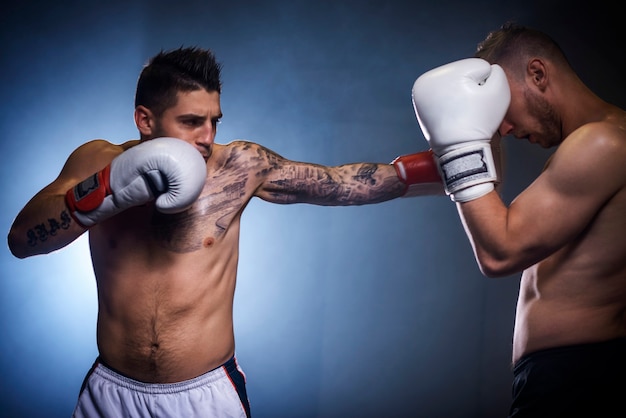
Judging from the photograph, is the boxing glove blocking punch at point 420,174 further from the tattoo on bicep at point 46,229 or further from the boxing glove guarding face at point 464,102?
the tattoo on bicep at point 46,229

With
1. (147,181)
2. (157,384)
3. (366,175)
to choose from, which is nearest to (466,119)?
(366,175)

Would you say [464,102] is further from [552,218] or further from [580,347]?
[580,347]

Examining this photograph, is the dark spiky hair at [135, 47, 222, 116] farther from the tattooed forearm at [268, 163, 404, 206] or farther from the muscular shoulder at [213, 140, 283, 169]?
the tattooed forearm at [268, 163, 404, 206]

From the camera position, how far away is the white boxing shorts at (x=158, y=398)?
5.76 ft

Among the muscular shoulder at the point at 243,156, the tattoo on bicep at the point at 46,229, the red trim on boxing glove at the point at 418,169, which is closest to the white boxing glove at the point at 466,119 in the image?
the red trim on boxing glove at the point at 418,169

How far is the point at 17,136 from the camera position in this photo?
3104mm

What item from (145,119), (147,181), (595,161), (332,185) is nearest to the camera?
(595,161)

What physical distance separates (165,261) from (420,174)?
A: 0.87m

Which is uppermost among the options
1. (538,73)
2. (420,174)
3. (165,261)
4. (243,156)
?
(538,73)

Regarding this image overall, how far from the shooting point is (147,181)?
62.6 inches

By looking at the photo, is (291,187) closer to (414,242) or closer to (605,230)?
(605,230)

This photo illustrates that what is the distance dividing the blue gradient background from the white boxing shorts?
4.93 feet

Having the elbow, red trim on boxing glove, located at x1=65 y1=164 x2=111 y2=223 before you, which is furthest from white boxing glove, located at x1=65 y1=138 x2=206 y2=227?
the elbow

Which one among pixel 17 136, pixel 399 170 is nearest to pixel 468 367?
pixel 399 170
